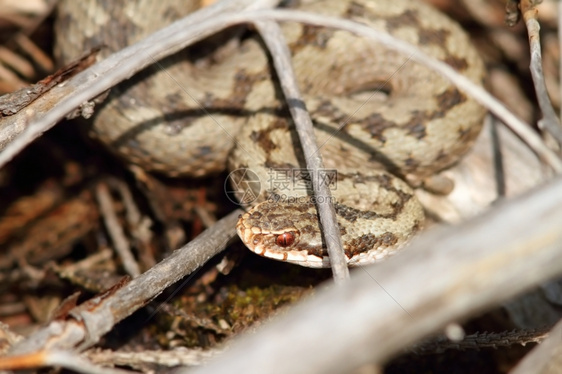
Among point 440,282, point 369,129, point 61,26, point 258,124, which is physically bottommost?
point 440,282

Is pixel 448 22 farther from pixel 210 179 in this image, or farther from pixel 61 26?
pixel 61 26

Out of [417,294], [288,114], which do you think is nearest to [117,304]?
[417,294]

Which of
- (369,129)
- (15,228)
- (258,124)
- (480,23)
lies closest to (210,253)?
(258,124)

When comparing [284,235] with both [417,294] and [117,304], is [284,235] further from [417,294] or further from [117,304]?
[417,294]

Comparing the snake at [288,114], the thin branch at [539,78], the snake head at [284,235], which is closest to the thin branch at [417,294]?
the thin branch at [539,78]

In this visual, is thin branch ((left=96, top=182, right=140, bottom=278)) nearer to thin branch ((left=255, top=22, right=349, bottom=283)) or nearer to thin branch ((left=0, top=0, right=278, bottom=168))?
thin branch ((left=0, top=0, right=278, bottom=168))

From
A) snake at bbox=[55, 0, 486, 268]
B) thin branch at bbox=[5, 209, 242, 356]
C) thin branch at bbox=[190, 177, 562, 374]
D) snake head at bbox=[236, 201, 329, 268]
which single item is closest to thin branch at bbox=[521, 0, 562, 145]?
thin branch at bbox=[190, 177, 562, 374]
